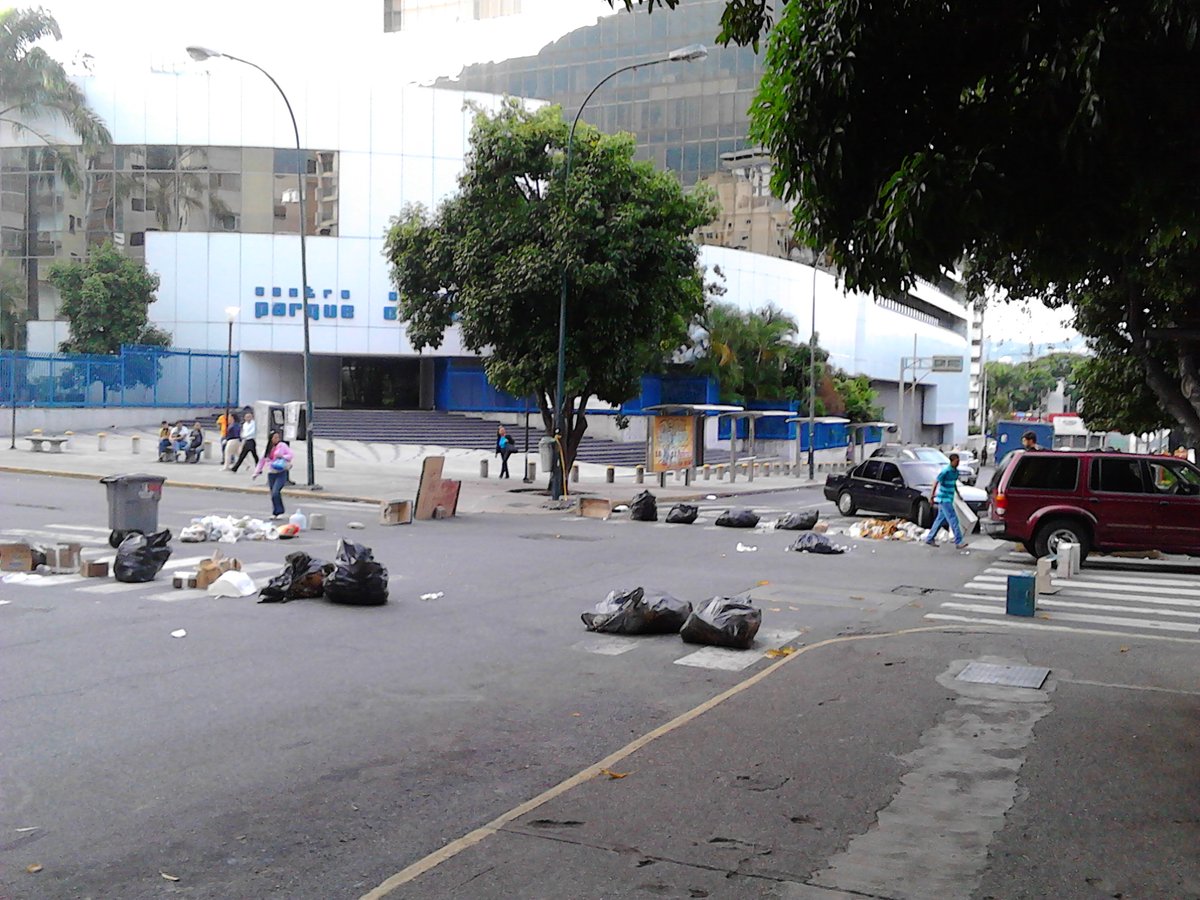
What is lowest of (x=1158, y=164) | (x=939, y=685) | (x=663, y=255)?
(x=939, y=685)

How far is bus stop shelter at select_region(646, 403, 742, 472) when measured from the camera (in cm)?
3275

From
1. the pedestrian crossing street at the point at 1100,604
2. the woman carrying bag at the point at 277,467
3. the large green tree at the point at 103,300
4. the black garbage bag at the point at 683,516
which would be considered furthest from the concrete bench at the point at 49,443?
the pedestrian crossing street at the point at 1100,604

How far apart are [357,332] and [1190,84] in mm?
51214

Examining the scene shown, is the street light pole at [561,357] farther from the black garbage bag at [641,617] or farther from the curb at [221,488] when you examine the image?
the black garbage bag at [641,617]

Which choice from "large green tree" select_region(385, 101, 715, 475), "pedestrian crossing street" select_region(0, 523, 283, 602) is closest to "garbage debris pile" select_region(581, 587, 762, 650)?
"pedestrian crossing street" select_region(0, 523, 283, 602)

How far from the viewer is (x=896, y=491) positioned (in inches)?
968

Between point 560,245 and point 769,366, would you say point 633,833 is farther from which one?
point 769,366

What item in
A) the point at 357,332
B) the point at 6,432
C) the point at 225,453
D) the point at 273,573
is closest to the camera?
the point at 273,573

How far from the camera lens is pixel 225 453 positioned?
113 ft

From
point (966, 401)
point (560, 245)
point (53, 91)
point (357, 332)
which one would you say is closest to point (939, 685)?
point (560, 245)

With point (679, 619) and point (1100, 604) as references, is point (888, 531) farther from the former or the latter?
point (679, 619)

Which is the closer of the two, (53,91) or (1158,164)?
(1158,164)

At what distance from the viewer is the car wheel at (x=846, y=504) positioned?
85.9 feet

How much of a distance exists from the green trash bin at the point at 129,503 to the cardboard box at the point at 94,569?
2833 millimetres
